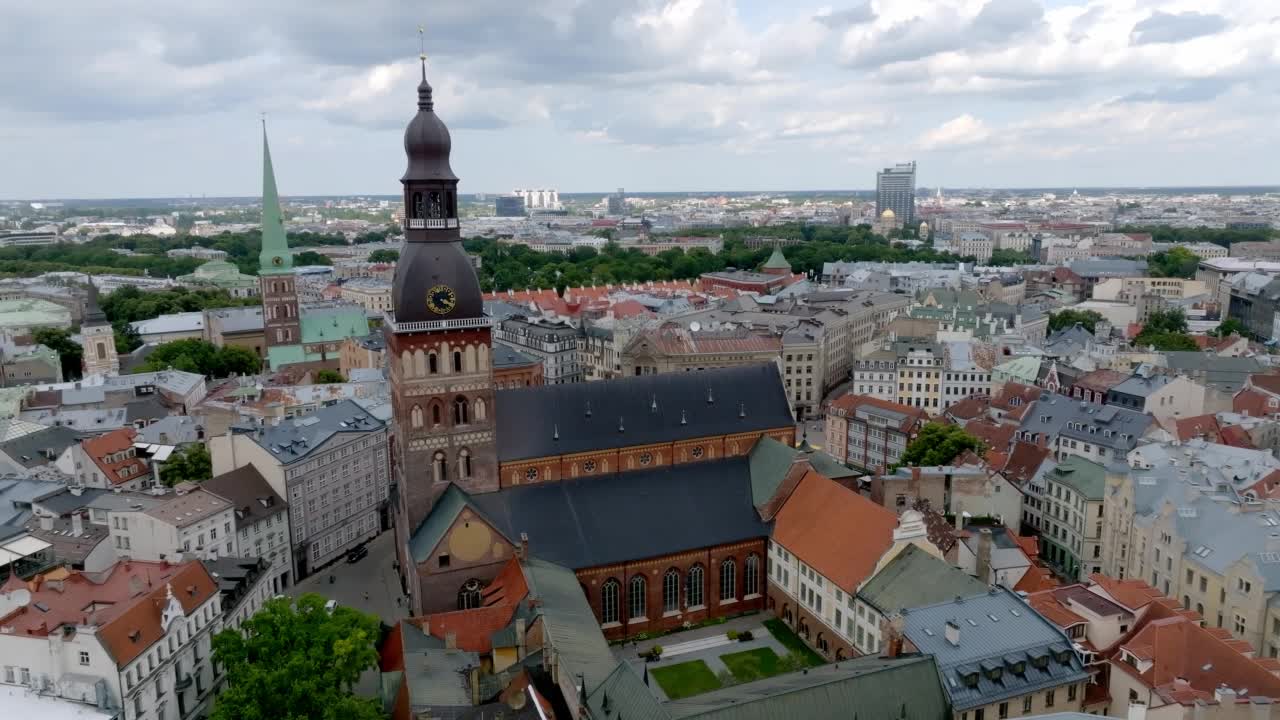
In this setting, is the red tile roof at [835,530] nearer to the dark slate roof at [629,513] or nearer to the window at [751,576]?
the window at [751,576]

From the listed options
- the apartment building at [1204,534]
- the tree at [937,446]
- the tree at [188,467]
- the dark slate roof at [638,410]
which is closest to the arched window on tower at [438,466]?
the dark slate roof at [638,410]

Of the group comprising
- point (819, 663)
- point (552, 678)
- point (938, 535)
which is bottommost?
point (819, 663)

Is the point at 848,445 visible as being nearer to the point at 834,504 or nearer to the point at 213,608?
the point at 834,504

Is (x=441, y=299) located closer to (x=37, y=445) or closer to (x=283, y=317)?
(x=37, y=445)

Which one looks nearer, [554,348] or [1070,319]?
[554,348]

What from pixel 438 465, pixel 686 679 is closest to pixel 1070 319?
pixel 686 679

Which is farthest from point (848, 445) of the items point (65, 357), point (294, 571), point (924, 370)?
point (65, 357)
